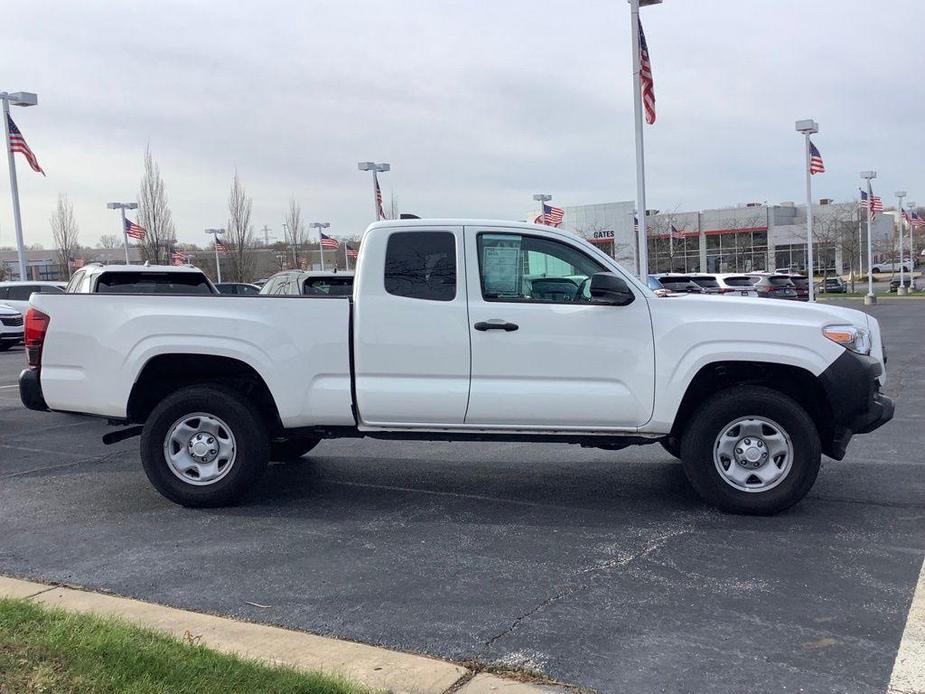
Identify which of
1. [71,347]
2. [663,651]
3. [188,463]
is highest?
[71,347]

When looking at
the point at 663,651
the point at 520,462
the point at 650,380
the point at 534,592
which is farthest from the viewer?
the point at 520,462

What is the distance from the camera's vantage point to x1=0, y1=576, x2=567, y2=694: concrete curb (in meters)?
3.56

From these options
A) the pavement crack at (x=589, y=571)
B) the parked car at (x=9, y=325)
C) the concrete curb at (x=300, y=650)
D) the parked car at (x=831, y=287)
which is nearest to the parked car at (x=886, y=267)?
the parked car at (x=831, y=287)

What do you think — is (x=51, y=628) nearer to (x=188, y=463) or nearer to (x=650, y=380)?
(x=188, y=463)

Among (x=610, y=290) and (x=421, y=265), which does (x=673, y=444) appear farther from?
(x=421, y=265)

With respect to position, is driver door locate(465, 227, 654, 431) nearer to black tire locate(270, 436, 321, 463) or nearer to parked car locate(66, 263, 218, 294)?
black tire locate(270, 436, 321, 463)

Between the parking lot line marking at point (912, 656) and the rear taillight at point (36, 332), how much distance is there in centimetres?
572

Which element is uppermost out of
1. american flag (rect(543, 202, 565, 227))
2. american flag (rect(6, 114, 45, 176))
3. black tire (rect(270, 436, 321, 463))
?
american flag (rect(6, 114, 45, 176))

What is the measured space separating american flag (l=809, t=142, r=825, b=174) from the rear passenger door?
28.7 meters

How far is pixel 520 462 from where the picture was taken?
25.6 ft

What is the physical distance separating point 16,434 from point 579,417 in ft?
22.7

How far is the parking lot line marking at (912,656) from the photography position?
353 centimetres

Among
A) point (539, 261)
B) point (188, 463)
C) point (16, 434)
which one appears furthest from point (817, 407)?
Result: point (16, 434)

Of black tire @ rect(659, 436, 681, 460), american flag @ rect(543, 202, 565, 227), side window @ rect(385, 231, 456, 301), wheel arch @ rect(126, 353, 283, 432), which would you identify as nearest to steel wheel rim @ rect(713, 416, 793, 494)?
black tire @ rect(659, 436, 681, 460)
